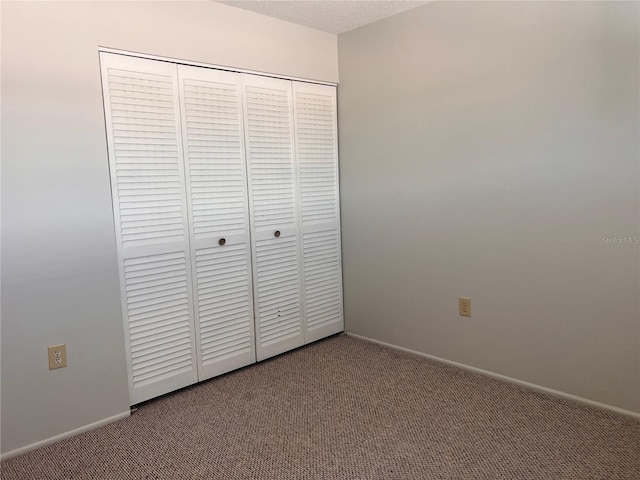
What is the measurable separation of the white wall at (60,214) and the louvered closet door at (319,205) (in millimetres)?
956

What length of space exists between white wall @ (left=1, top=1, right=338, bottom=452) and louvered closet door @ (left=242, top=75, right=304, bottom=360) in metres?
0.61

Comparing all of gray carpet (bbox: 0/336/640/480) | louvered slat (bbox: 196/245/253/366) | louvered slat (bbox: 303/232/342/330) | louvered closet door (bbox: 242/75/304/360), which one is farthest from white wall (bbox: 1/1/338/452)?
louvered slat (bbox: 303/232/342/330)

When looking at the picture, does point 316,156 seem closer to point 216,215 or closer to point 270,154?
point 270,154

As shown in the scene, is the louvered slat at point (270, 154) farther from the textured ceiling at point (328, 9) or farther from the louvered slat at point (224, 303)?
the textured ceiling at point (328, 9)

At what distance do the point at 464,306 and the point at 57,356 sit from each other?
6.80 feet

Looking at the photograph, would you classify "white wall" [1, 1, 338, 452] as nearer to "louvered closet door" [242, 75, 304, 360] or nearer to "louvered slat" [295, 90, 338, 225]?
"louvered closet door" [242, 75, 304, 360]

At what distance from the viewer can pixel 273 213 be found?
2.96 meters

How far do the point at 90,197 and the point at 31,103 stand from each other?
441 millimetres

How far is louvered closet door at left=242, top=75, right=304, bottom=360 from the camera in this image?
9.27ft

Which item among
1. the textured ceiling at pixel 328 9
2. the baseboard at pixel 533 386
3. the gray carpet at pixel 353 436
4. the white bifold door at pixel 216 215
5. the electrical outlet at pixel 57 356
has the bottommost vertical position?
the gray carpet at pixel 353 436

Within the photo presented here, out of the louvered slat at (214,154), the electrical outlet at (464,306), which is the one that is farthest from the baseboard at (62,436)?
the electrical outlet at (464,306)

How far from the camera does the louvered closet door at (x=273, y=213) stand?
283cm

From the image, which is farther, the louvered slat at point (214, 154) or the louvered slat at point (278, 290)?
the louvered slat at point (278, 290)

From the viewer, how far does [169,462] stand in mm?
1978
